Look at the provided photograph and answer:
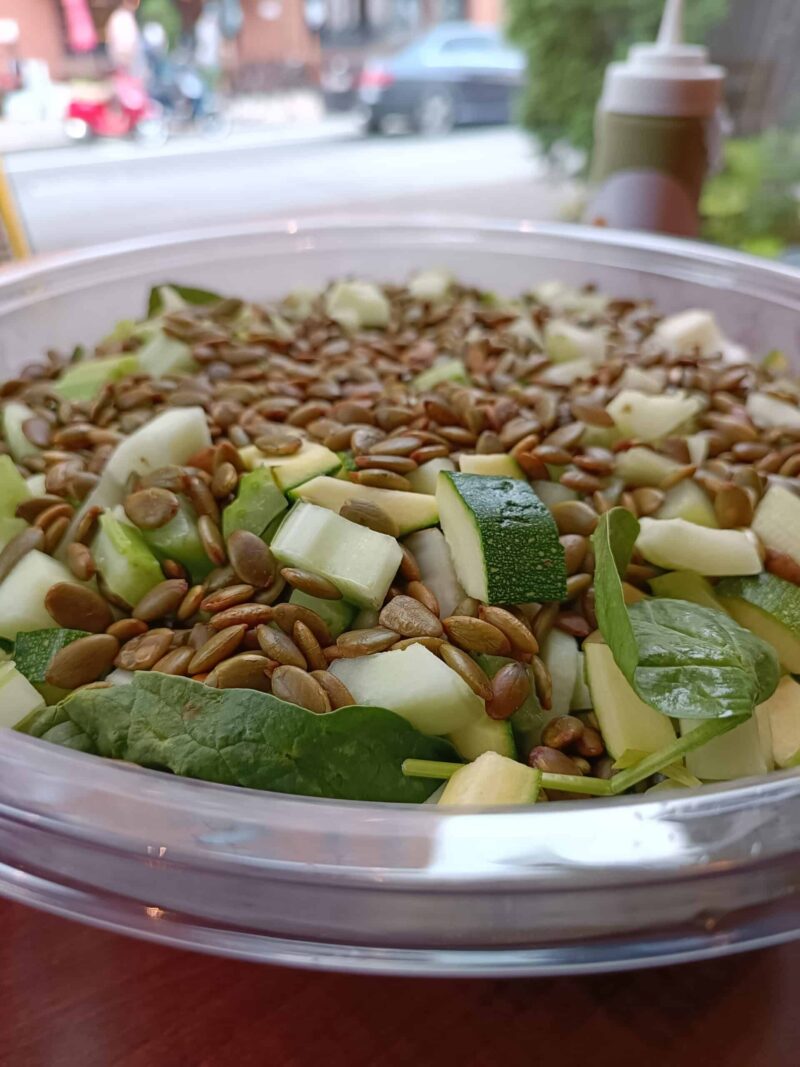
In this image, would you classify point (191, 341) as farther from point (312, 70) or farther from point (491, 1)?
point (491, 1)

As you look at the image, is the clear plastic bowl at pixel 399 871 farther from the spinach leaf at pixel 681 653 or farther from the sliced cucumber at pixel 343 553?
the sliced cucumber at pixel 343 553

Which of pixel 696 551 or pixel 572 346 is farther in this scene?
pixel 572 346

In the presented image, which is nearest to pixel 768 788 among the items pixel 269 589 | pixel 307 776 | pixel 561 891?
pixel 561 891

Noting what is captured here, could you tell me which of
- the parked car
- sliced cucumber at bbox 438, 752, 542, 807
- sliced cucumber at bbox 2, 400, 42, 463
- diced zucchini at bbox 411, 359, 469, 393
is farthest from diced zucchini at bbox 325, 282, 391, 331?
the parked car

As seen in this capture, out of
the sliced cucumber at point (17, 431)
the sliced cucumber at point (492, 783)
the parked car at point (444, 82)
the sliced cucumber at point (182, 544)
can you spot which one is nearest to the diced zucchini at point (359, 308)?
the sliced cucumber at point (17, 431)

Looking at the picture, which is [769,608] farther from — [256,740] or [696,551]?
[256,740]

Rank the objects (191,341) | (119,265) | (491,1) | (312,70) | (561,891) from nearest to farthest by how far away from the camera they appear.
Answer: (561,891) → (191,341) → (119,265) → (312,70) → (491,1)

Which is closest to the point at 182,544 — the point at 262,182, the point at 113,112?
the point at 113,112
